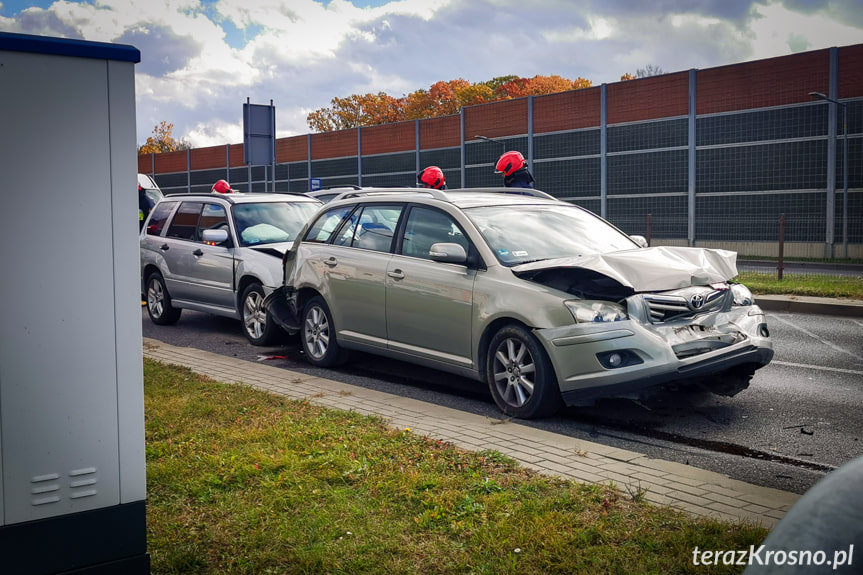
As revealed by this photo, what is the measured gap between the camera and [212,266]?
11.2 meters

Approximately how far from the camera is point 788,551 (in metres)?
1.51

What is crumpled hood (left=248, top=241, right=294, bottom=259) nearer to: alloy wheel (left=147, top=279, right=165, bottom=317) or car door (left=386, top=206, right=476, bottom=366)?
alloy wheel (left=147, top=279, right=165, bottom=317)

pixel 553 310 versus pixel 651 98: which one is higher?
pixel 651 98

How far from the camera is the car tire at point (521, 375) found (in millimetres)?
6523

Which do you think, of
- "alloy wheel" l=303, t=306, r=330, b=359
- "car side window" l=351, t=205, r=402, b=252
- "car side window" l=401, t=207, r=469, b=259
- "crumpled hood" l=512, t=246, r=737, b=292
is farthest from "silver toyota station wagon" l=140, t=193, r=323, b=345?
"crumpled hood" l=512, t=246, r=737, b=292

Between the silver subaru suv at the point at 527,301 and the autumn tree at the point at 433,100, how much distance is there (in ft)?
208

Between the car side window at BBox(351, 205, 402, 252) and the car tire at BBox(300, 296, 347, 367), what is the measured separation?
0.78m

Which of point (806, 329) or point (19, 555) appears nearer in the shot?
point (19, 555)

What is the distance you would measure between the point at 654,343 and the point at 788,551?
491 cm

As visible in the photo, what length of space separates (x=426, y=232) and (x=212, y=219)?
15.1ft

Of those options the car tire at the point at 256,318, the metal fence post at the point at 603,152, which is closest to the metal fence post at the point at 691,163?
the metal fence post at the point at 603,152

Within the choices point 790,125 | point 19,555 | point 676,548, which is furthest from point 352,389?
point 790,125

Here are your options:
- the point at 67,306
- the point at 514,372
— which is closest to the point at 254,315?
the point at 514,372

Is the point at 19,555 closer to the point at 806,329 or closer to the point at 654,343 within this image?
the point at 654,343
